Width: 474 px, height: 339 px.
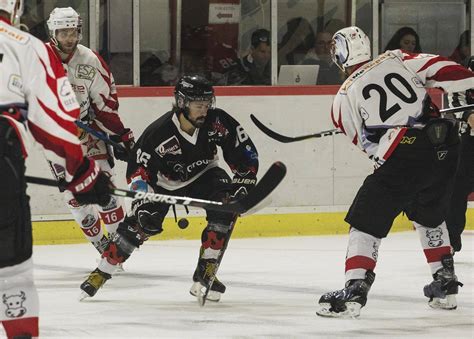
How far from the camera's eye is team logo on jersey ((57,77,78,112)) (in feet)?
11.0

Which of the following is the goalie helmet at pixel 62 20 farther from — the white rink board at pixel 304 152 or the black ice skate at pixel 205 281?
the white rink board at pixel 304 152

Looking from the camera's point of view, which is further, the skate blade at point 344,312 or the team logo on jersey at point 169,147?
the team logo on jersey at point 169,147

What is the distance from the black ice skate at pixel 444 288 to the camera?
516 cm

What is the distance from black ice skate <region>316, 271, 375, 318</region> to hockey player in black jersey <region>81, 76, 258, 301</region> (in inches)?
23.6

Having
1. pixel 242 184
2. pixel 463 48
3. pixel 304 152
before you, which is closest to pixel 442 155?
pixel 242 184

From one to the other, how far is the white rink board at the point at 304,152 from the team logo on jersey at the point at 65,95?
4.28 meters

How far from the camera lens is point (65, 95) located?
11.0 ft

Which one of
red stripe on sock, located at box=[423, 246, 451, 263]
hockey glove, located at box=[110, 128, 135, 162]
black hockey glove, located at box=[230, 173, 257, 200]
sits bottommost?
red stripe on sock, located at box=[423, 246, 451, 263]

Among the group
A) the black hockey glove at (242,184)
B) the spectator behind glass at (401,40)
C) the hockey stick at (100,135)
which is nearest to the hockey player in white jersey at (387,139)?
the black hockey glove at (242,184)

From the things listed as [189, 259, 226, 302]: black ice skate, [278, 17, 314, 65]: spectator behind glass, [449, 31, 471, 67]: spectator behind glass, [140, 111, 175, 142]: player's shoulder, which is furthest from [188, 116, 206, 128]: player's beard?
[449, 31, 471, 67]: spectator behind glass

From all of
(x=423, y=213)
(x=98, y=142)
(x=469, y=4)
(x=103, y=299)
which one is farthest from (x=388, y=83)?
(x=469, y=4)

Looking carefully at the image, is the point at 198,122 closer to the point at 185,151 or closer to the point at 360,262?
the point at 185,151

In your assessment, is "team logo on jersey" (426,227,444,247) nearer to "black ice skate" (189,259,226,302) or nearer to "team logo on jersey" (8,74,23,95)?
"black ice skate" (189,259,226,302)

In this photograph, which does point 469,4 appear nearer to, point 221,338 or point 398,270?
point 398,270
